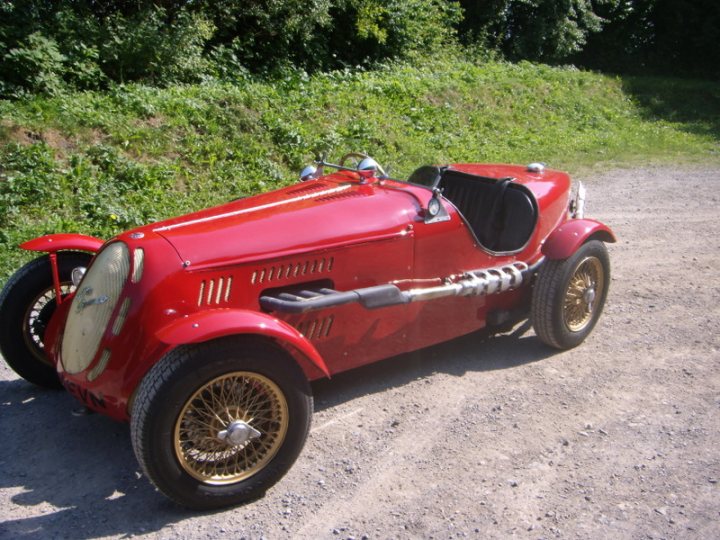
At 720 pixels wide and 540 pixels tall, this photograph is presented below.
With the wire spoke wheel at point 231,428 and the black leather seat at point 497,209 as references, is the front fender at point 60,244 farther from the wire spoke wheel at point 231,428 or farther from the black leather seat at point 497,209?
the black leather seat at point 497,209

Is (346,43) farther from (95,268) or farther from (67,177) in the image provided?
(95,268)

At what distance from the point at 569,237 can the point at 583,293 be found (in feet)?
1.49

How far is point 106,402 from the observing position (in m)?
3.48

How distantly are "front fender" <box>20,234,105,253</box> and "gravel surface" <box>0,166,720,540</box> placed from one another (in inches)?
34.8

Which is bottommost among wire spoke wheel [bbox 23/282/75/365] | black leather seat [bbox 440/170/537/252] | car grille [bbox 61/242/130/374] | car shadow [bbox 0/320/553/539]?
car shadow [bbox 0/320/553/539]

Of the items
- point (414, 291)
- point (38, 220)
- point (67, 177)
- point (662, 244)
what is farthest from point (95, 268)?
point (662, 244)

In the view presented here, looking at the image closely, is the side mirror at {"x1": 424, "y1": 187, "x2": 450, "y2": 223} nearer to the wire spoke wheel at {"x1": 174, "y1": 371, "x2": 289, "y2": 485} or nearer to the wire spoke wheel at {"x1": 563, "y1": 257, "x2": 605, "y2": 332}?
the wire spoke wheel at {"x1": 563, "y1": 257, "x2": 605, "y2": 332}

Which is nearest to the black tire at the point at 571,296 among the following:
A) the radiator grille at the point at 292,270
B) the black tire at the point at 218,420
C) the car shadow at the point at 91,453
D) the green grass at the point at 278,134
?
the car shadow at the point at 91,453

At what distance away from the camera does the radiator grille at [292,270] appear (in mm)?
3760

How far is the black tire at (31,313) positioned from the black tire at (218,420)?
4.81ft

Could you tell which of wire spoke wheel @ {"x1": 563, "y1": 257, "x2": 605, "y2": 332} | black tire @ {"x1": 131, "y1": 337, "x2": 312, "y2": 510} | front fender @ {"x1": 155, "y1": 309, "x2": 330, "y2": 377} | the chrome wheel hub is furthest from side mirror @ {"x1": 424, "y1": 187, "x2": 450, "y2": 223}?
the chrome wheel hub

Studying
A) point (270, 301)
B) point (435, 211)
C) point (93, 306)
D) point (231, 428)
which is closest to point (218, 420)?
point (231, 428)

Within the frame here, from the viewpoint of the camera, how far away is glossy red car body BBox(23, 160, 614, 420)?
3.44m

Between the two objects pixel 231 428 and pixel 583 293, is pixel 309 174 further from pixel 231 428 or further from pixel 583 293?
pixel 231 428
